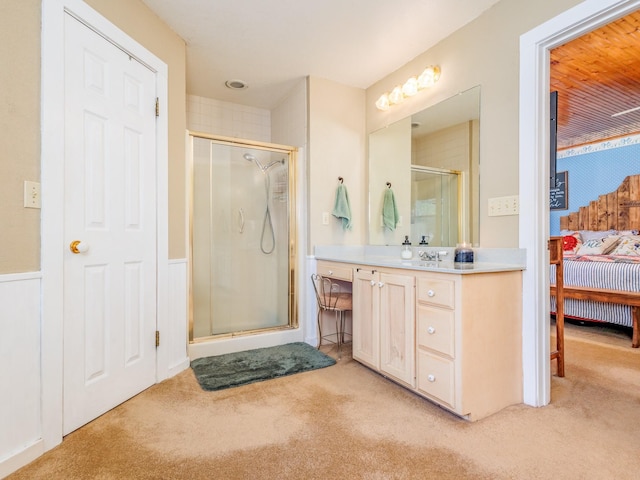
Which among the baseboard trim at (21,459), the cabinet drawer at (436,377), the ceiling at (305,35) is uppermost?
the ceiling at (305,35)

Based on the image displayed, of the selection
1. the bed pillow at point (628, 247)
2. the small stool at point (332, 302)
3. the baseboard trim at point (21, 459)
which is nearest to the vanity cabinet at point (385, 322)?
the small stool at point (332, 302)

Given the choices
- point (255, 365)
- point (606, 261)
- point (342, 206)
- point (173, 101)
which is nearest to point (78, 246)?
point (173, 101)

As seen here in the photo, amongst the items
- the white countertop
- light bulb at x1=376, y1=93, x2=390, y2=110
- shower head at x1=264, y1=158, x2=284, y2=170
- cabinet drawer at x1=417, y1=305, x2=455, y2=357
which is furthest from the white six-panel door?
light bulb at x1=376, y1=93, x2=390, y2=110

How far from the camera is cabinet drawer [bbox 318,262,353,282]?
259 centimetres

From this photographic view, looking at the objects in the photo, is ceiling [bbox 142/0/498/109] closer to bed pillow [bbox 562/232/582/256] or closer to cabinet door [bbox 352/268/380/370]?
cabinet door [bbox 352/268/380/370]

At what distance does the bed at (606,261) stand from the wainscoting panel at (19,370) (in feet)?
12.4

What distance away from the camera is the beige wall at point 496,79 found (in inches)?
78.2

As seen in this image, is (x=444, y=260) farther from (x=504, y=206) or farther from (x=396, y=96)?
(x=396, y=96)

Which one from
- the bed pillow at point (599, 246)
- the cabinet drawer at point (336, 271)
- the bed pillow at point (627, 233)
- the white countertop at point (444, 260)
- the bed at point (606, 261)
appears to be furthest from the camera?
the bed pillow at point (627, 233)

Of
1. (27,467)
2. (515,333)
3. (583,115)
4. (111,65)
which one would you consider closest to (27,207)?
(111,65)

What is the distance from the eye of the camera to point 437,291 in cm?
180

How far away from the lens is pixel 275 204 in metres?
3.14

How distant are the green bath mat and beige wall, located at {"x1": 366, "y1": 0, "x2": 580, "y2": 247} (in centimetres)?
152

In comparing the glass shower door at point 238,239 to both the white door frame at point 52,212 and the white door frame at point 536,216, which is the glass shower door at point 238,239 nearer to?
the white door frame at point 52,212
